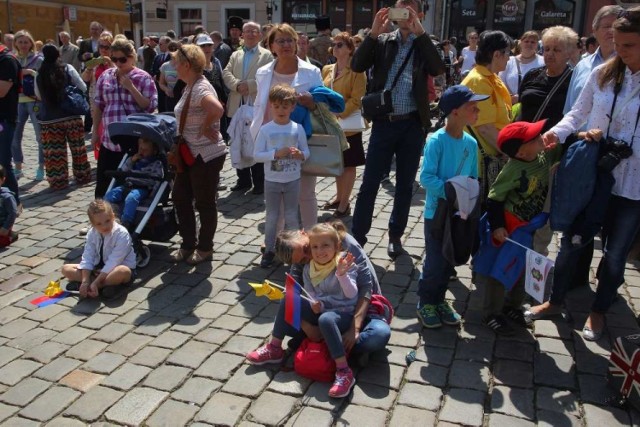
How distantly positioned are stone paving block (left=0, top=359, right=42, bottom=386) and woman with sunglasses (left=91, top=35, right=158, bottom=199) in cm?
257

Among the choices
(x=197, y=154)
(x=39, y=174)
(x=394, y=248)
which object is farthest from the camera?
(x=39, y=174)

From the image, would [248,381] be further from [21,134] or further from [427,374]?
[21,134]

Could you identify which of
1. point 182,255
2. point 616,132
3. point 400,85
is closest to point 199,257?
point 182,255

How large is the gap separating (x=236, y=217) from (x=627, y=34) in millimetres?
4193

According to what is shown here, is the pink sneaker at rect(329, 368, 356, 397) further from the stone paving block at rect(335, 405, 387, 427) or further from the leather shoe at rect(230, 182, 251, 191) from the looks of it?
the leather shoe at rect(230, 182, 251, 191)

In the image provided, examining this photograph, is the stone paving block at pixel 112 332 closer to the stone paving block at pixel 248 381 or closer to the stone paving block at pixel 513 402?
the stone paving block at pixel 248 381

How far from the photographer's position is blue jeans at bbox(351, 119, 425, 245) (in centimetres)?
485

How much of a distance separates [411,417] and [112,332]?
2.08 metres

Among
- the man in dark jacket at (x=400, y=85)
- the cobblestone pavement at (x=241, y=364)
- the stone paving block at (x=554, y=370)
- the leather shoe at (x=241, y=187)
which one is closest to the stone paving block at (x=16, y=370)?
the cobblestone pavement at (x=241, y=364)

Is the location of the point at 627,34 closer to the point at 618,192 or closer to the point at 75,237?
the point at 618,192

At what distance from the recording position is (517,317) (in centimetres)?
400

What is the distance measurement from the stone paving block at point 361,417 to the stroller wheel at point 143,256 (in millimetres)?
2582

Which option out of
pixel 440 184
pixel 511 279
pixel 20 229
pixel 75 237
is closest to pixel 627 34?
pixel 440 184

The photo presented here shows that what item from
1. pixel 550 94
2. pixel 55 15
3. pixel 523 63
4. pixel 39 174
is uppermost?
pixel 55 15
